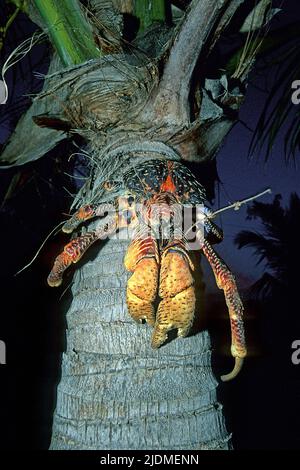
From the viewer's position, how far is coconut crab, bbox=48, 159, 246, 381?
145 cm

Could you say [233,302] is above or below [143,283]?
below

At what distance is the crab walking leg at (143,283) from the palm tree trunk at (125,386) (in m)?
0.13

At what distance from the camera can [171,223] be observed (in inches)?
63.7

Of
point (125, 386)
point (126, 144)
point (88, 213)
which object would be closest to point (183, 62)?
point (126, 144)

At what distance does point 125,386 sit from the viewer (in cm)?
151

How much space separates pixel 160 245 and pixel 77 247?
34cm

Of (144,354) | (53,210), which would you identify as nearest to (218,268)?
(144,354)

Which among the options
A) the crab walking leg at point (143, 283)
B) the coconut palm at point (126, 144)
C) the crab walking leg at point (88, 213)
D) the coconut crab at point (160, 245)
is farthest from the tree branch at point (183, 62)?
the crab walking leg at point (143, 283)

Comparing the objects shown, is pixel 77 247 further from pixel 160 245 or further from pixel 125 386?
pixel 125 386

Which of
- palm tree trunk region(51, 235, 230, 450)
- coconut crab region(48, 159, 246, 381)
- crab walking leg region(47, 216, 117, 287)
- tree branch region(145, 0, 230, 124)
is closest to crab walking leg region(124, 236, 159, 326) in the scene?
coconut crab region(48, 159, 246, 381)

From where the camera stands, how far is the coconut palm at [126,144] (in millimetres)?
1502

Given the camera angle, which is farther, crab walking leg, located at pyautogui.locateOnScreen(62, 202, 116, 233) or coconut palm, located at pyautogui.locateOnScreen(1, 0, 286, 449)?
crab walking leg, located at pyautogui.locateOnScreen(62, 202, 116, 233)

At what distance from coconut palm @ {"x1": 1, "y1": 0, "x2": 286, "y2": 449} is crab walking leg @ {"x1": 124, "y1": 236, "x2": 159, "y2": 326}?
14 centimetres

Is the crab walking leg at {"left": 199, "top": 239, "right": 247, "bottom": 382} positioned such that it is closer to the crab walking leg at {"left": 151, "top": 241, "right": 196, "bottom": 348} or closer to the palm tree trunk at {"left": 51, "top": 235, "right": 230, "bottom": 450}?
the palm tree trunk at {"left": 51, "top": 235, "right": 230, "bottom": 450}
